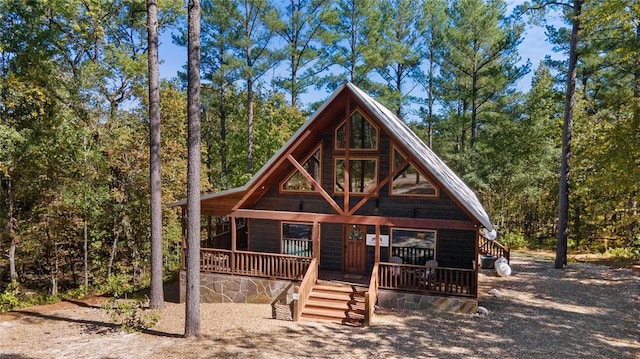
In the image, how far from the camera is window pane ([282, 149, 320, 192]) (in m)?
13.6

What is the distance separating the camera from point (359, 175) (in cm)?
1323

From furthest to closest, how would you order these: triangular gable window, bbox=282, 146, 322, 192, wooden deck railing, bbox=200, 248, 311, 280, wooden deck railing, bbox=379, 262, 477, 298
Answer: triangular gable window, bbox=282, 146, 322, 192
wooden deck railing, bbox=200, 248, 311, 280
wooden deck railing, bbox=379, 262, 477, 298

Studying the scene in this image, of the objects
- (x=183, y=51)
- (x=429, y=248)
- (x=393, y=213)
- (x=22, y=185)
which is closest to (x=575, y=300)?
(x=429, y=248)

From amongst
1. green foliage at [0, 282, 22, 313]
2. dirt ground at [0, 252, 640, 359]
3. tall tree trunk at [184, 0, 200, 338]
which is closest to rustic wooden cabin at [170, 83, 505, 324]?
dirt ground at [0, 252, 640, 359]

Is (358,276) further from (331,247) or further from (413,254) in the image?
(413,254)

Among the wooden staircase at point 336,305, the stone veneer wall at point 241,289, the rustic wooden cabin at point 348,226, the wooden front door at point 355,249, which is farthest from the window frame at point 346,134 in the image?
the stone veneer wall at point 241,289

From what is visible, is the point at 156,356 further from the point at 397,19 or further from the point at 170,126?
the point at 397,19

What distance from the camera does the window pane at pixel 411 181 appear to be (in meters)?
12.4

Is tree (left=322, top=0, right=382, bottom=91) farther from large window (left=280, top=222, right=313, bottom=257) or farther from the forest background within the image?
large window (left=280, top=222, right=313, bottom=257)

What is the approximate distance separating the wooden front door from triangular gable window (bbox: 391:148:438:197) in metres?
2.08

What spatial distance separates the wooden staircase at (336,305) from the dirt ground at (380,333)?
1.50 feet

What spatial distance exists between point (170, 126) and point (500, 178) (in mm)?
19947

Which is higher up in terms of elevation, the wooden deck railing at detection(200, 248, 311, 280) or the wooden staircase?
the wooden deck railing at detection(200, 248, 311, 280)

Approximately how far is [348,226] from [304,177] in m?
2.41
